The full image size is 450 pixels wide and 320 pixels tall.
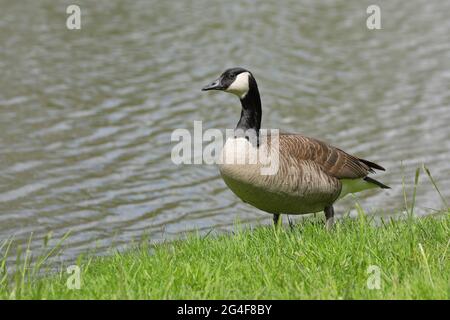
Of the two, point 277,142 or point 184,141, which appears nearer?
point 277,142

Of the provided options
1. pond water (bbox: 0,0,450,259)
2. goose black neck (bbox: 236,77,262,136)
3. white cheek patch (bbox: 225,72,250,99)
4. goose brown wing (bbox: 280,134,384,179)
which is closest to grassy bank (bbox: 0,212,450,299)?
goose brown wing (bbox: 280,134,384,179)

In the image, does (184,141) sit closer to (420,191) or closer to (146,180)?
(146,180)

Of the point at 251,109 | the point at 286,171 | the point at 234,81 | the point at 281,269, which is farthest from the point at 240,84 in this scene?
the point at 281,269

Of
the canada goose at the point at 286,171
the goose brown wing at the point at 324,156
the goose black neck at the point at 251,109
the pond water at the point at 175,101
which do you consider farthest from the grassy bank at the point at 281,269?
the pond water at the point at 175,101

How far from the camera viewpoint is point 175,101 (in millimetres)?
14383

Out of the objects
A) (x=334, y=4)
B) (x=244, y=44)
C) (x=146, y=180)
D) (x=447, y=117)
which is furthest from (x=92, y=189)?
(x=334, y=4)

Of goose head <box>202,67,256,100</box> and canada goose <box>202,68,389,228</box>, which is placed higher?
goose head <box>202,67,256,100</box>

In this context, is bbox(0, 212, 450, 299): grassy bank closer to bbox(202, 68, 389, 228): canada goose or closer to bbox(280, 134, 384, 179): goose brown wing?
bbox(202, 68, 389, 228): canada goose

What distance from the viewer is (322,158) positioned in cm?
785

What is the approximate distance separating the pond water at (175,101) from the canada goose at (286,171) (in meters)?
1.02

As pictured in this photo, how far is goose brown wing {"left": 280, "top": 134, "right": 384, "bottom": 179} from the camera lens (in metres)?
7.66

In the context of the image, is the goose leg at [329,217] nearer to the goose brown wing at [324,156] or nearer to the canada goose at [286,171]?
the canada goose at [286,171]

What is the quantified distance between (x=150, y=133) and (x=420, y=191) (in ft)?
14.3

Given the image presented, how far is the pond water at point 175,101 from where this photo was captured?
402 inches
